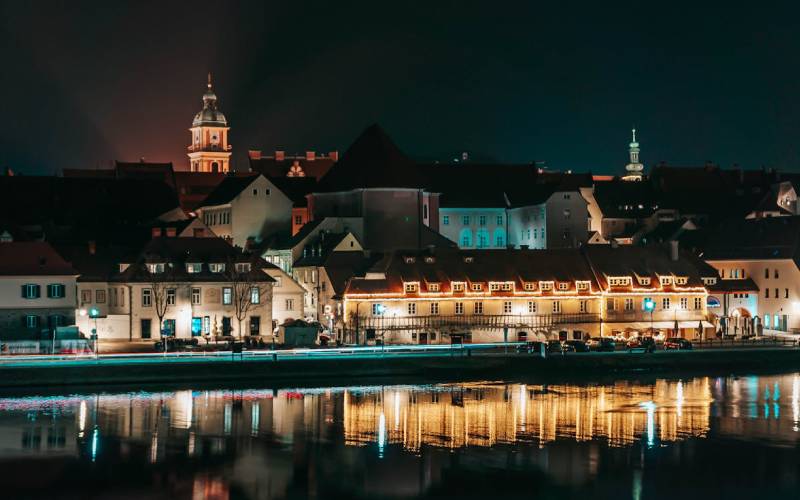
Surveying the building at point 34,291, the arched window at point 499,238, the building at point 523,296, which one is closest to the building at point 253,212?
the building at point 523,296

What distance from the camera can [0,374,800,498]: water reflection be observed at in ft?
169

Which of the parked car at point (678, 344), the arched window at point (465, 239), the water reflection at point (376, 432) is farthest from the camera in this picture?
the arched window at point (465, 239)

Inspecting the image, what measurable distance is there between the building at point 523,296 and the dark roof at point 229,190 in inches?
898

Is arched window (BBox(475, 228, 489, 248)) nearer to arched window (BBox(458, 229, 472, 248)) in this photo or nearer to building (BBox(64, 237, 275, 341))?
arched window (BBox(458, 229, 472, 248))

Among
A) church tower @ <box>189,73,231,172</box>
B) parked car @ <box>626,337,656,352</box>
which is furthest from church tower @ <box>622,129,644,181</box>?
parked car @ <box>626,337,656,352</box>

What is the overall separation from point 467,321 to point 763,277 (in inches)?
1014

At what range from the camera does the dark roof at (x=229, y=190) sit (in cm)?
11731

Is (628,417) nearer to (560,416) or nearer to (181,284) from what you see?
(560,416)

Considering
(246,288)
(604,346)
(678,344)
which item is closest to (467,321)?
(604,346)

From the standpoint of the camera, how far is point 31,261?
89.7m

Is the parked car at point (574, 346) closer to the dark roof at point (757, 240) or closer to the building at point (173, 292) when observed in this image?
the building at point (173, 292)

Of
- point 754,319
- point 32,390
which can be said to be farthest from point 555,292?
point 32,390

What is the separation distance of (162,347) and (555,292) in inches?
1085

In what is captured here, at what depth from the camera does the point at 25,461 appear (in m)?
53.7
